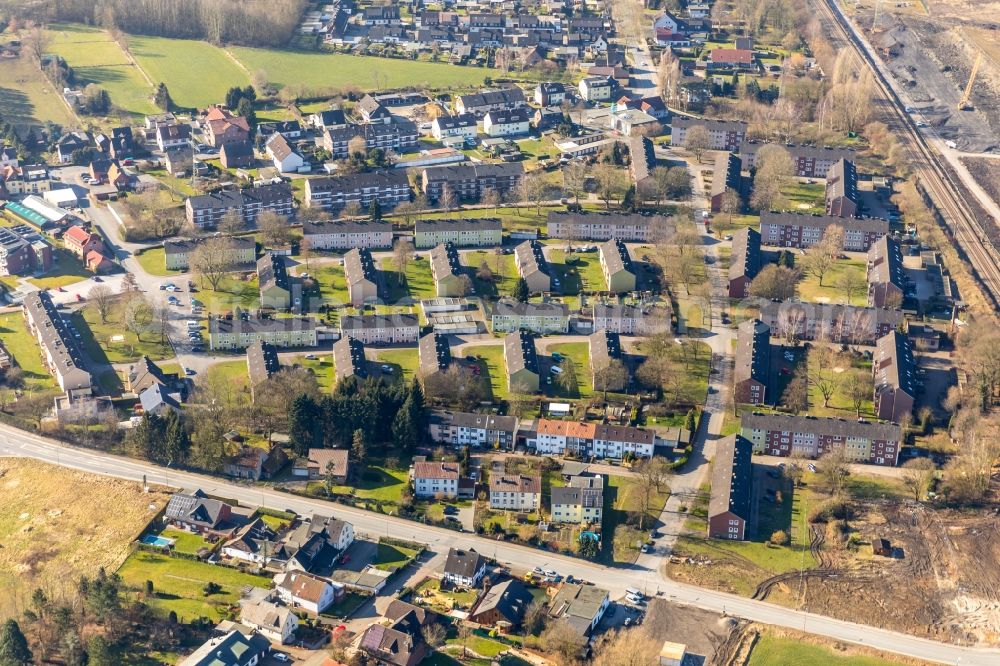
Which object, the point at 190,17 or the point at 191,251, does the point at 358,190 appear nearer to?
the point at 191,251

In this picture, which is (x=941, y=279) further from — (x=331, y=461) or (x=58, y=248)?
(x=58, y=248)

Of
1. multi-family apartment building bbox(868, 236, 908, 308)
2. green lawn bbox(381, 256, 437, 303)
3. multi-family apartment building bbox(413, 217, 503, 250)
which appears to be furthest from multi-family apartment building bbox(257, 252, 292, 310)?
multi-family apartment building bbox(868, 236, 908, 308)

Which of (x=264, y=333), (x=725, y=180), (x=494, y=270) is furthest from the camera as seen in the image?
(x=725, y=180)

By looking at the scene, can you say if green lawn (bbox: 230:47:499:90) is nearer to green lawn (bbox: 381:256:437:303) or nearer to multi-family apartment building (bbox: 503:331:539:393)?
green lawn (bbox: 381:256:437:303)

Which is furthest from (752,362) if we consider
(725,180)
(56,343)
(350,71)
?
(350,71)

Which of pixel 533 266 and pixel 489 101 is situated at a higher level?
pixel 489 101

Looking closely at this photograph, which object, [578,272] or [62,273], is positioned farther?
[578,272]

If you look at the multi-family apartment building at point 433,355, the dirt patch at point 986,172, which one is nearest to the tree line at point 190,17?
the multi-family apartment building at point 433,355
